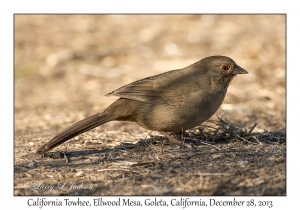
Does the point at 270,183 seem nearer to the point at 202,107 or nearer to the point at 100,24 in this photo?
the point at 202,107

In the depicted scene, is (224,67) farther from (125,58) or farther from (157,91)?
(125,58)

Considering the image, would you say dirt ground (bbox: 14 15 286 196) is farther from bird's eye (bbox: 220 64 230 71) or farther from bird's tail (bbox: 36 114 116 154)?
bird's eye (bbox: 220 64 230 71)

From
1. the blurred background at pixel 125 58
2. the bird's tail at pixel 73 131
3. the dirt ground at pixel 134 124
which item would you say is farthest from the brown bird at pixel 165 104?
the blurred background at pixel 125 58

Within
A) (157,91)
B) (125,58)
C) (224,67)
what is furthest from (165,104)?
(125,58)

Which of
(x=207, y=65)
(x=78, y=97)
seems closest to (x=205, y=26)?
(x=78, y=97)

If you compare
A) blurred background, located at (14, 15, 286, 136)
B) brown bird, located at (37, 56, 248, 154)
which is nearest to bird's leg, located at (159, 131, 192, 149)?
brown bird, located at (37, 56, 248, 154)

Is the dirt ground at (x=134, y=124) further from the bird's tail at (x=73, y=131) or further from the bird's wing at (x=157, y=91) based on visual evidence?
the bird's wing at (x=157, y=91)
